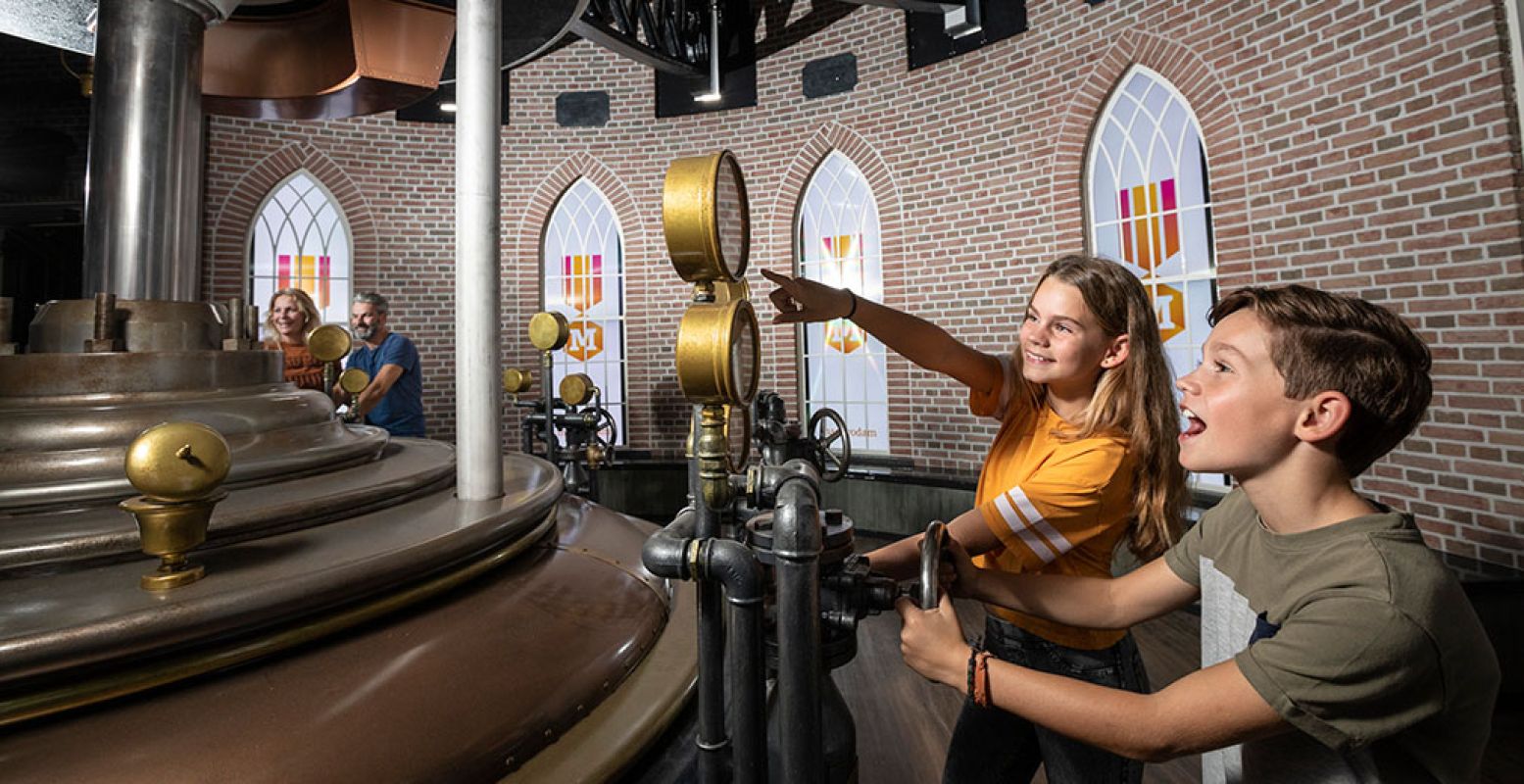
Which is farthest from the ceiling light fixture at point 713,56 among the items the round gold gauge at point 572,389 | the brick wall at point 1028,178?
the round gold gauge at point 572,389

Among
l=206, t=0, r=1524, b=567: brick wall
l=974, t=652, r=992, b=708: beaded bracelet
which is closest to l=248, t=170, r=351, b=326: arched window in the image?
l=206, t=0, r=1524, b=567: brick wall

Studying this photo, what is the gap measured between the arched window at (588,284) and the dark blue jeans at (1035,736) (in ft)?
17.9

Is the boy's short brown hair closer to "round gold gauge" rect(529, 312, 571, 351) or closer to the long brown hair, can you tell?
the long brown hair

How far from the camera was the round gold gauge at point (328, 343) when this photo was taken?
2021 millimetres

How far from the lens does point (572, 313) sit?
6586mm

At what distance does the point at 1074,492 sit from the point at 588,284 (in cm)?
595

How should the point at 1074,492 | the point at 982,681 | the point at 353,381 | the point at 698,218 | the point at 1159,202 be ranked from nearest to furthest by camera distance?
the point at 982,681
the point at 698,218
the point at 1074,492
the point at 353,381
the point at 1159,202

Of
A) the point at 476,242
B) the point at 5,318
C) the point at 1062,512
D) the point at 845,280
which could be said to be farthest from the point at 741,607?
the point at 845,280

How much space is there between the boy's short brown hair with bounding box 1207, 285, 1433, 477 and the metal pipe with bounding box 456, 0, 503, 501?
1.34m

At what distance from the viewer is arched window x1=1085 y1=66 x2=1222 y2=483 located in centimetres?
421

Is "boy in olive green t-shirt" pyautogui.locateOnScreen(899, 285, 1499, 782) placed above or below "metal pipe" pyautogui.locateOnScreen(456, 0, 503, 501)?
below

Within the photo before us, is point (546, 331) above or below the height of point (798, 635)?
above

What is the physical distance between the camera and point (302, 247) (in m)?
6.08

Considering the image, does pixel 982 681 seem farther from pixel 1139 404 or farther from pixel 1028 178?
pixel 1028 178
